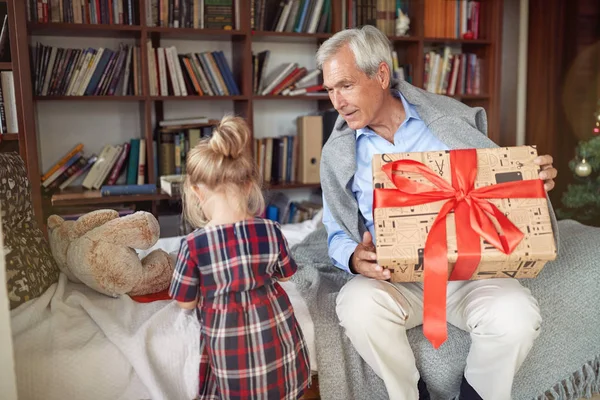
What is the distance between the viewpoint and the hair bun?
3.93 ft

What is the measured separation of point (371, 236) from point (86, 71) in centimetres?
182

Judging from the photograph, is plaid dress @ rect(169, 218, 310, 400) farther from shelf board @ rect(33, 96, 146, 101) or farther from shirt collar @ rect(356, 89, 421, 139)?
shelf board @ rect(33, 96, 146, 101)

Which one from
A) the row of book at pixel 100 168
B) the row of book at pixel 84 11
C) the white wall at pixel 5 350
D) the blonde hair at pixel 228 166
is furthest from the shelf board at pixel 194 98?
the white wall at pixel 5 350

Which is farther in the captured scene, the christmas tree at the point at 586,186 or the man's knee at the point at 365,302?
the christmas tree at the point at 586,186

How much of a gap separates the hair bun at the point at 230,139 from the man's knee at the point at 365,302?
467 millimetres

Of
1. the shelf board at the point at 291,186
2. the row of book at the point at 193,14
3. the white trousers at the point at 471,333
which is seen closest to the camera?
the white trousers at the point at 471,333

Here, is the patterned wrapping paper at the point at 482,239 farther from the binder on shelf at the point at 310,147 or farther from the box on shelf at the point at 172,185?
the binder on shelf at the point at 310,147

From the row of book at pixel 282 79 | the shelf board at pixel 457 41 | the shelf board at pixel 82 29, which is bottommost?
the row of book at pixel 282 79

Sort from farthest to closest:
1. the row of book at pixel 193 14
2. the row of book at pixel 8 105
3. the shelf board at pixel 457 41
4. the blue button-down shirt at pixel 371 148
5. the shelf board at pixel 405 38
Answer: the shelf board at pixel 457 41 → the shelf board at pixel 405 38 → the row of book at pixel 193 14 → the row of book at pixel 8 105 → the blue button-down shirt at pixel 371 148

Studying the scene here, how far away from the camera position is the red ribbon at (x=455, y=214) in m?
1.29

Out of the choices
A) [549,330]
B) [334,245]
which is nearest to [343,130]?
[334,245]

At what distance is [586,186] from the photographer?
289cm

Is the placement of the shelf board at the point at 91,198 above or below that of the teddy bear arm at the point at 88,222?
below

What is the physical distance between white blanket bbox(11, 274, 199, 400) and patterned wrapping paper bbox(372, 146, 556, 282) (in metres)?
0.51
